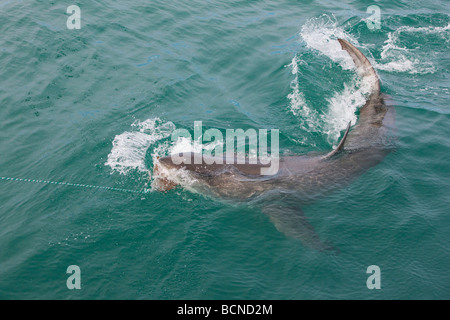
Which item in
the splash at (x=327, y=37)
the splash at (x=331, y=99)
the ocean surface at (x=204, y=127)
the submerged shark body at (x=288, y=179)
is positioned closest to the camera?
the ocean surface at (x=204, y=127)

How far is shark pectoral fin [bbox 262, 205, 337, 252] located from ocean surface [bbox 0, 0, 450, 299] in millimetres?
248

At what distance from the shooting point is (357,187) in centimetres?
1438

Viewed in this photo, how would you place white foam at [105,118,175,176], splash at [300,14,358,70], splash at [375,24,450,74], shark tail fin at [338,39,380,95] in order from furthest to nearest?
splash at [300,14,358,70] → splash at [375,24,450,74] → shark tail fin at [338,39,380,95] → white foam at [105,118,175,176]

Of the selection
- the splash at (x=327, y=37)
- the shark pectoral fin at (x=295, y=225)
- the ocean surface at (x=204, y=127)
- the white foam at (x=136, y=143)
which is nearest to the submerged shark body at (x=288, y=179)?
the shark pectoral fin at (x=295, y=225)

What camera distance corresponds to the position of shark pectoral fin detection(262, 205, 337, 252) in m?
12.4

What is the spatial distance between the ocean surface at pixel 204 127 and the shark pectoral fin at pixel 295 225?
248 mm

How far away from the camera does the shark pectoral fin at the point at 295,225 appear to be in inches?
487

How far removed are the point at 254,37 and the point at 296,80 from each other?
17.3ft

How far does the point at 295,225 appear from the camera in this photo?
42.7ft

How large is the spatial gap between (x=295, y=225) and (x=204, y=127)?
251 inches

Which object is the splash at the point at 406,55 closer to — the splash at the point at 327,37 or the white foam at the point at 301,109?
the splash at the point at 327,37

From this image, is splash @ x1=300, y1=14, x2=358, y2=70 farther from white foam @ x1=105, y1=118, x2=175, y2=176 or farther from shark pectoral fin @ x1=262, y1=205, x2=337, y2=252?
shark pectoral fin @ x1=262, y1=205, x2=337, y2=252

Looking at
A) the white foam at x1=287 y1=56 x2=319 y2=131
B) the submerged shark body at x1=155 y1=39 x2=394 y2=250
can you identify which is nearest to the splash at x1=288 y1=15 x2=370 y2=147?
the white foam at x1=287 y1=56 x2=319 y2=131

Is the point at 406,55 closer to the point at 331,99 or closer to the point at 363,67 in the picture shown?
the point at 363,67
